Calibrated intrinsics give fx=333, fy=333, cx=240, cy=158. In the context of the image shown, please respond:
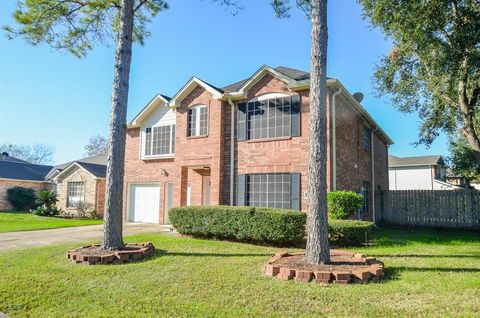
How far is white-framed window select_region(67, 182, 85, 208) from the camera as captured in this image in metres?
24.4

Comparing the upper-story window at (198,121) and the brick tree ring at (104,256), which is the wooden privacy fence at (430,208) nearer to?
the upper-story window at (198,121)

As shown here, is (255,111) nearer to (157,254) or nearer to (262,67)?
(262,67)

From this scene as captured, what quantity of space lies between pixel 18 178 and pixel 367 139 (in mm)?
30933

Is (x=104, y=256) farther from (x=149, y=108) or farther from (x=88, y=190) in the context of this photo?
(x=88, y=190)

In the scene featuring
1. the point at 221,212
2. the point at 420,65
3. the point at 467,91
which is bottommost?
the point at 221,212

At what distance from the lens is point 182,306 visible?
4855mm

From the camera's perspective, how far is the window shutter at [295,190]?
13.1 m

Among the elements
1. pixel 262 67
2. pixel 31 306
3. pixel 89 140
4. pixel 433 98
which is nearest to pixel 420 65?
pixel 433 98

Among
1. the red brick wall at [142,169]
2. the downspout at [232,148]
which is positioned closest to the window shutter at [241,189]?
the downspout at [232,148]

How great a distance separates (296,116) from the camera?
13.6 metres

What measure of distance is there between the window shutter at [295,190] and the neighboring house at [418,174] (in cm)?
2559

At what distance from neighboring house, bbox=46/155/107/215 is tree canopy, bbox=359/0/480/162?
19.3 meters

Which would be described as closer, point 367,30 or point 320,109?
point 320,109

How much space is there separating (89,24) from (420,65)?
1431 centimetres
